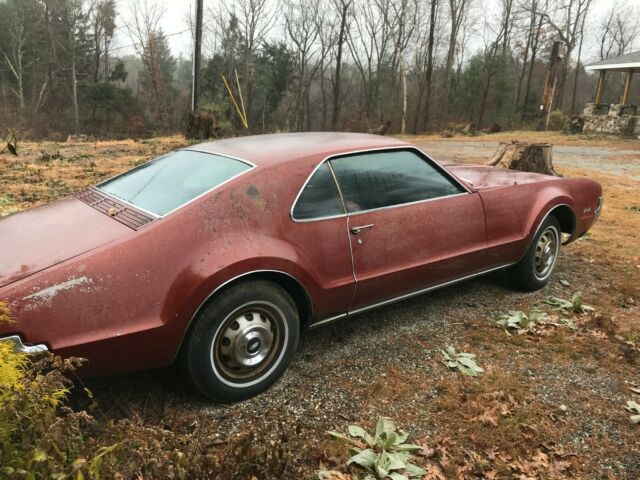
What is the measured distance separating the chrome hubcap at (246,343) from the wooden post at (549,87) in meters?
26.6

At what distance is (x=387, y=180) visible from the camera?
11.1ft

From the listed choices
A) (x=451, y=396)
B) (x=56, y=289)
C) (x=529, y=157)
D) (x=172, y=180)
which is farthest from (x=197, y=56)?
(x=451, y=396)

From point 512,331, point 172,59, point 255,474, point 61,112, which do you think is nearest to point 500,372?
point 512,331

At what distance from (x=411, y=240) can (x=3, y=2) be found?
1836 inches

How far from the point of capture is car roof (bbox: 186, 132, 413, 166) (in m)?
3.04

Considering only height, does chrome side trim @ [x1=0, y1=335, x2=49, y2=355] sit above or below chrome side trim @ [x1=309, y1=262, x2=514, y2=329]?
above

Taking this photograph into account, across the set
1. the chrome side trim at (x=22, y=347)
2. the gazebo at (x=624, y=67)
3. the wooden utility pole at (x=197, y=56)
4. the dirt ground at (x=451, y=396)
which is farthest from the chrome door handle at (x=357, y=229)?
the gazebo at (x=624, y=67)

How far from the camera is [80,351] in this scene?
2.15 meters

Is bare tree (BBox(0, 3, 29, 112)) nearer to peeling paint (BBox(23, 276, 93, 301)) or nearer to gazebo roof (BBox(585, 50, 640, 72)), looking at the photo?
gazebo roof (BBox(585, 50, 640, 72))

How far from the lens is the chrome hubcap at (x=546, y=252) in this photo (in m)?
4.39

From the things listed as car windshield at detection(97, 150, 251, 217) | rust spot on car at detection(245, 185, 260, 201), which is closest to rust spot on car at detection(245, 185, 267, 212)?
rust spot on car at detection(245, 185, 260, 201)

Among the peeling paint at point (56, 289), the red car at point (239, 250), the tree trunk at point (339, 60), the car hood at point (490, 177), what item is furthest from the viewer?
the tree trunk at point (339, 60)

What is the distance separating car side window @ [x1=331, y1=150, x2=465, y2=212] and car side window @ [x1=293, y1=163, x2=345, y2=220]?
0.07m

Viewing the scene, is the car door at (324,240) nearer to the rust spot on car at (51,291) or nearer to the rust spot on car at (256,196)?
the rust spot on car at (256,196)
